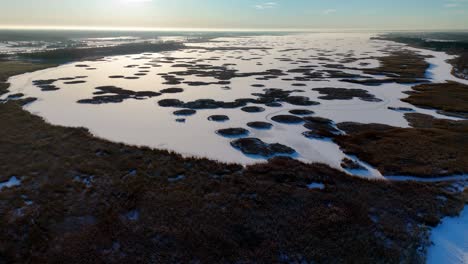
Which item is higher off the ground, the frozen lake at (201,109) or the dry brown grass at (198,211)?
the frozen lake at (201,109)

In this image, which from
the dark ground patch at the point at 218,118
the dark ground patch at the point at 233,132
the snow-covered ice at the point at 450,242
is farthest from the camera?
the dark ground patch at the point at 218,118

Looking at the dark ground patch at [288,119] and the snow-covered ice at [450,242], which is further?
the dark ground patch at [288,119]

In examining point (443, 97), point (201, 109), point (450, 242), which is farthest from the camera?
point (443, 97)

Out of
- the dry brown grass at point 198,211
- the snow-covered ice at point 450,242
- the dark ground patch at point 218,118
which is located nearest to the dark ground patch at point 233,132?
the dark ground patch at point 218,118

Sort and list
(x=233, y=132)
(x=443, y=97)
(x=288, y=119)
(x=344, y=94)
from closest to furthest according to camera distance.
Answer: (x=233, y=132) → (x=288, y=119) → (x=443, y=97) → (x=344, y=94)

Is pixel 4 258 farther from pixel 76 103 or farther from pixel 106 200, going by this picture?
pixel 76 103

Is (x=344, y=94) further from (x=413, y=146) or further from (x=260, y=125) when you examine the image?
(x=260, y=125)

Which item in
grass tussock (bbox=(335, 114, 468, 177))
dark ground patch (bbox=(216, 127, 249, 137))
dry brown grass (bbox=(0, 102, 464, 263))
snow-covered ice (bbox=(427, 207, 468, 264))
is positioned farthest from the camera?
dark ground patch (bbox=(216, 127, 249, 137))

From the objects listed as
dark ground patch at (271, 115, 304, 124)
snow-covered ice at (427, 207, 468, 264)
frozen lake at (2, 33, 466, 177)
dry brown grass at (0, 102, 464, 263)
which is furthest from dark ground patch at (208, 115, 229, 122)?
snow-covered ice at (427, 207, 468, 264)

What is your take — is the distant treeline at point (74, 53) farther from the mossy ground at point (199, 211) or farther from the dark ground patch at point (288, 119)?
the mossy ground at point (199, 211)

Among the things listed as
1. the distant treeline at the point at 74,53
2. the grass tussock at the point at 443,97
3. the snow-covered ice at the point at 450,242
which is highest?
the distant treeline at the point at 74,53

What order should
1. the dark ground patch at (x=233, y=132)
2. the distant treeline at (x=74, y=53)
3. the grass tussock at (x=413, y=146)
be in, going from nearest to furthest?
1. the grass tussock at (x=413, y=146)
2. the dark ground patch at (x=233, y=132)
3. the distant treeline at (x=74, y=53)

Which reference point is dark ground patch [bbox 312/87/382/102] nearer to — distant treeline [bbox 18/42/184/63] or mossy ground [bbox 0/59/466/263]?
mossy ground [bbox 0/59/466/263]

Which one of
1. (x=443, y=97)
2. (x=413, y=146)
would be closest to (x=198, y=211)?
(x=413, y=146)
